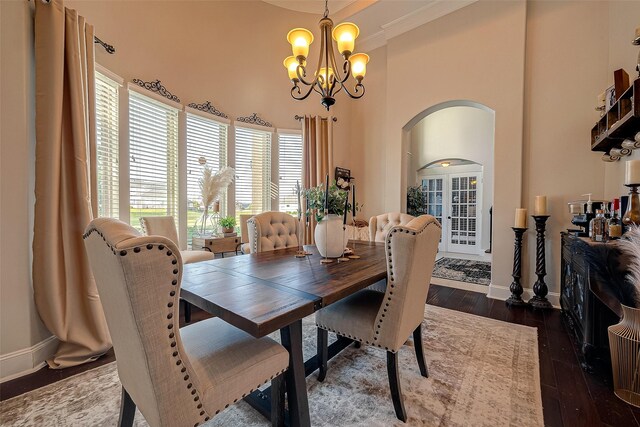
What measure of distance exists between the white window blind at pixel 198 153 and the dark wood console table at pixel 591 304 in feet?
13.2

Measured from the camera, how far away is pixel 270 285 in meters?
1.33

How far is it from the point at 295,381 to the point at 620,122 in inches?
108

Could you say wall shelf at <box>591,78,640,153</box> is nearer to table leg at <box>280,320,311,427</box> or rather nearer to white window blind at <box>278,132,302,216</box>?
table leg at <box>280,320,311,427</box>

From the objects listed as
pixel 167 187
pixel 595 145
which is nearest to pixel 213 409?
pixel 167 187

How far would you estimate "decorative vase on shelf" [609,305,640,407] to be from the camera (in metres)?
1.53

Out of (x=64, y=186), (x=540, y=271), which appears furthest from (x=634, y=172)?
(x=64, y=186)

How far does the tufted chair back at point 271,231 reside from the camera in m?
2.37

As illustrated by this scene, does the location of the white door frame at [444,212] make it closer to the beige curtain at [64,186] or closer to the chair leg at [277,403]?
the chair leg at [277,403]

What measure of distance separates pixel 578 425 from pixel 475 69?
380 cm

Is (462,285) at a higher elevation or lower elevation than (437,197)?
lower

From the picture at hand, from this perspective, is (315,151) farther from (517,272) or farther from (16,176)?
(16,176)

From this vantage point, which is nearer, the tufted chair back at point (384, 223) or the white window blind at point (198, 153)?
the tufted chair back at point (384, 223)

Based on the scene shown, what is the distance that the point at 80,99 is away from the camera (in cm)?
199

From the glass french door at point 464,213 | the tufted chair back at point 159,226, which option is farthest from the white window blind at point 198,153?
the glass french door at point 464,213
